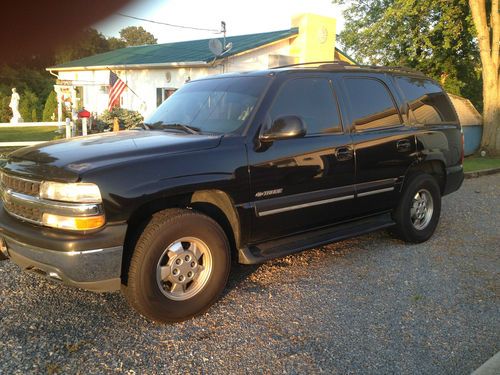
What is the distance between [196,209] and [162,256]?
527 millimetres

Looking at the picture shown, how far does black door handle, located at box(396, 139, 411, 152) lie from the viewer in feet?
17.2

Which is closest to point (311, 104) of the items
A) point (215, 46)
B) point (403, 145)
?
point (403, 145)

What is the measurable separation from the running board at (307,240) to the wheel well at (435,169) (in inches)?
30.8

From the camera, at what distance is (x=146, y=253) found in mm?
3355

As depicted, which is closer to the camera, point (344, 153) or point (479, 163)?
point (344, 153)

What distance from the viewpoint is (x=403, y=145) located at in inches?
209

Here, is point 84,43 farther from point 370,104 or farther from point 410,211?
point 410,211

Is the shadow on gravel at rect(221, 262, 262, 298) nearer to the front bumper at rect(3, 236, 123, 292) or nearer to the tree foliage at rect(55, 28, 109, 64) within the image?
the front bumper at rect(3, 236, 123, 292)

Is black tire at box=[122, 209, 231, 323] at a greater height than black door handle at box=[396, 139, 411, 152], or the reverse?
black door handle at box=[396, 139, 411, 152]

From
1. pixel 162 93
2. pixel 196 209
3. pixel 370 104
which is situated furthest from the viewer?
pixel 162 93

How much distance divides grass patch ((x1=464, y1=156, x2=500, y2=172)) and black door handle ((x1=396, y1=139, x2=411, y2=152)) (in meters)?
8.30

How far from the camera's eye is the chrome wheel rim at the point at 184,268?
3.54 m

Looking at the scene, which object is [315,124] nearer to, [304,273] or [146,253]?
[304,273]

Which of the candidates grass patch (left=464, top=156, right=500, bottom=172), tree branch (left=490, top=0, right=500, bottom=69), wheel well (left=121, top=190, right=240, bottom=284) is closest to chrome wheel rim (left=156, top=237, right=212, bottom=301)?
wheel well (left=121, top=190, right=240, bottom=284)
